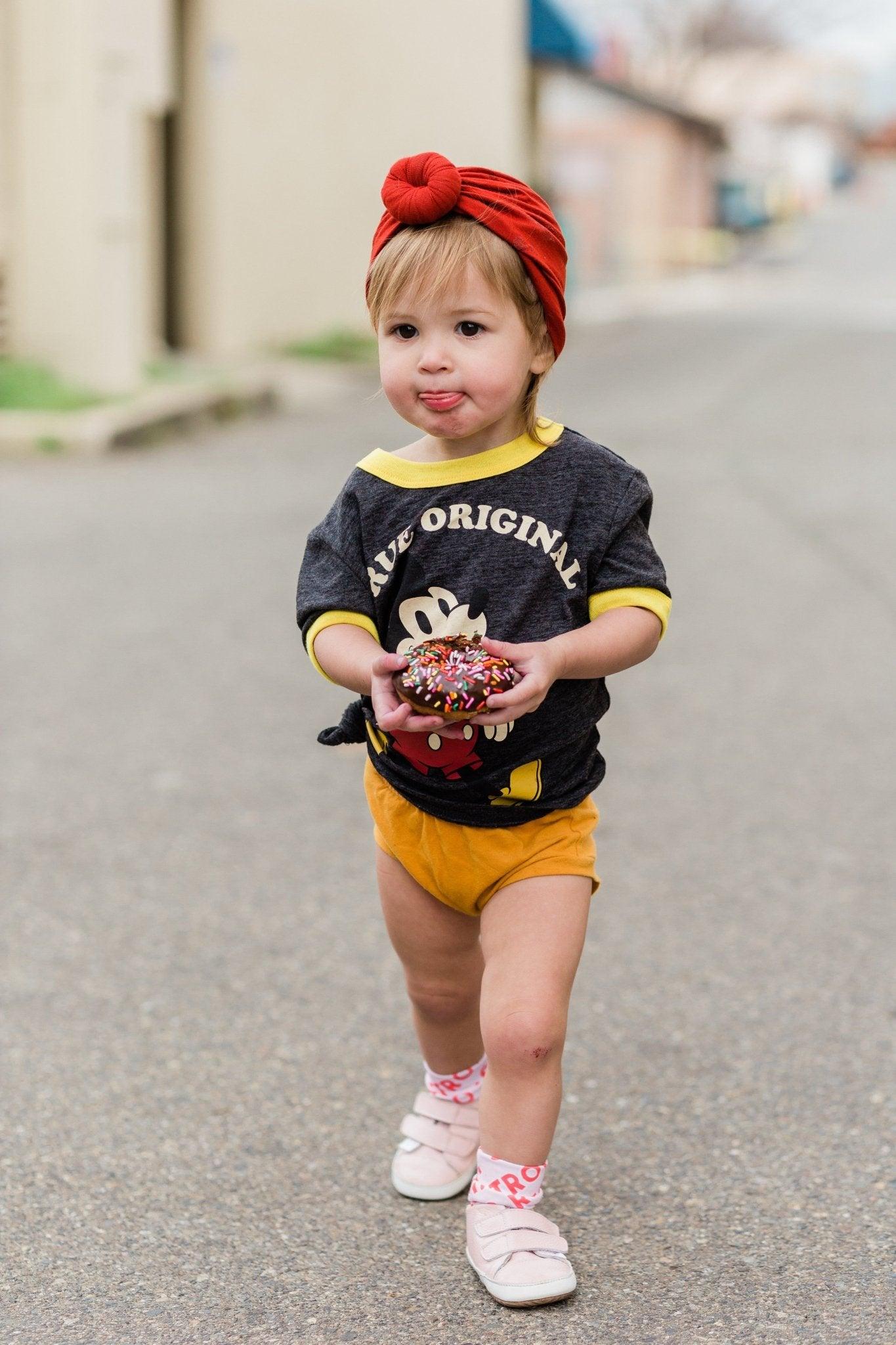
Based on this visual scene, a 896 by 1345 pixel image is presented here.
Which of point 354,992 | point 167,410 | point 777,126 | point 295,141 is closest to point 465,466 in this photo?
point 354,992

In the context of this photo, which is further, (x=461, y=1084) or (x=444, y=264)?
(x=461, y=1084)

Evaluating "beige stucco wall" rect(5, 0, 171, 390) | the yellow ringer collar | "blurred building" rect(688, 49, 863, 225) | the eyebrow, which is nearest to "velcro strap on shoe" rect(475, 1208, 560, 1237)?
the yellow ringer collar

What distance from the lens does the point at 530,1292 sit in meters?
2.32

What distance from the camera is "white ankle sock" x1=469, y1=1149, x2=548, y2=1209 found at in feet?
7.79

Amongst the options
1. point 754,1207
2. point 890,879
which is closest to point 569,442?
point 754,1207

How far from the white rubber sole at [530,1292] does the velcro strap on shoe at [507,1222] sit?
0.06 meters

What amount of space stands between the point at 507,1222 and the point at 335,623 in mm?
849

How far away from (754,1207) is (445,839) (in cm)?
76

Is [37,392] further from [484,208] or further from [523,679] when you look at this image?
[523,679]

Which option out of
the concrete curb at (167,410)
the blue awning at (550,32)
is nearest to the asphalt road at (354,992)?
the concrete curb at (167,410)

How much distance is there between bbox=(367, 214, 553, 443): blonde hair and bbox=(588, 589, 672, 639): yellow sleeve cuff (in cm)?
37

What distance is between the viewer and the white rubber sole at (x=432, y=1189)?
263 cm

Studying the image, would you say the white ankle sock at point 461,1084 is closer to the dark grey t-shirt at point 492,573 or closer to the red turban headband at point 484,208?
the dark grey t-shirt at point 492,573

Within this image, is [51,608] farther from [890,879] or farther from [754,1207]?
[754,1207]
